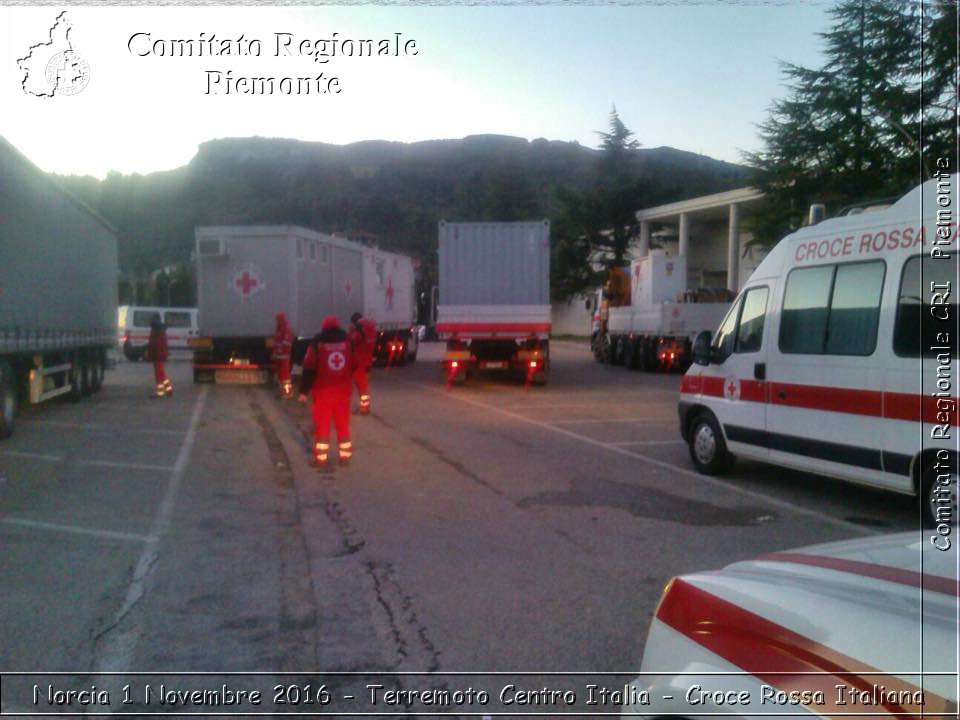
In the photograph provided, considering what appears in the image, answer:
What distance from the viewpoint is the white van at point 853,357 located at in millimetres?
7383

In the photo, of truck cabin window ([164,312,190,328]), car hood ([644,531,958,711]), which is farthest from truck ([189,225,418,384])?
car hood ([644,531,958,711])

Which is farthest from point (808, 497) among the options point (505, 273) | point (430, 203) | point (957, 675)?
point (430, 203)

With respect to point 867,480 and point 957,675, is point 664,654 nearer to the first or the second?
point 957,675

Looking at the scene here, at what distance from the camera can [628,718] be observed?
309 cm

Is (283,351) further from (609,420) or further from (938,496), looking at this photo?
(938,496)

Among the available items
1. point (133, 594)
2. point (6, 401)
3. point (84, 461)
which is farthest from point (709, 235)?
point (133, 594)

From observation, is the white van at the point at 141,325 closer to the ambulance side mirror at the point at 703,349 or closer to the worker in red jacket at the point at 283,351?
the worker in red jacket at the point at 283,351

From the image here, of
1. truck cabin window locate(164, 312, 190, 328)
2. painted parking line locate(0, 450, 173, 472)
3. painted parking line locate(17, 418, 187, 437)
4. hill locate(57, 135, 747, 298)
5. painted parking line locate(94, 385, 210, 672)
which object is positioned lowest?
painted parking line locate(94, 385, 210, 672)

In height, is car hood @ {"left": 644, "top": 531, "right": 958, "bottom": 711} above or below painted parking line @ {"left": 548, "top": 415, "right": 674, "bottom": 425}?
above

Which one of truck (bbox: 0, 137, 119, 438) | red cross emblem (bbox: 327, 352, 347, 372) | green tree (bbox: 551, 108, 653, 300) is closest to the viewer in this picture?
red cross emblem (bbox: 327, 352, 347, 372)

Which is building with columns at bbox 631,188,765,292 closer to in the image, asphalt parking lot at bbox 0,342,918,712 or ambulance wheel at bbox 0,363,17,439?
asphalt parking lot at bbox 0,342,918,712

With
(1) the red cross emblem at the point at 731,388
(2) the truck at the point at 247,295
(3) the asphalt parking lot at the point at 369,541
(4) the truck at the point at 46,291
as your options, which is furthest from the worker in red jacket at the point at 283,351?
(1) the red cross emblem at the point at 731,388

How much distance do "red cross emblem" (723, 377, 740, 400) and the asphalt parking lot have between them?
972 mm

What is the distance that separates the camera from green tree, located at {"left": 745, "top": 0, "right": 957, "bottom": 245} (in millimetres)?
14891
